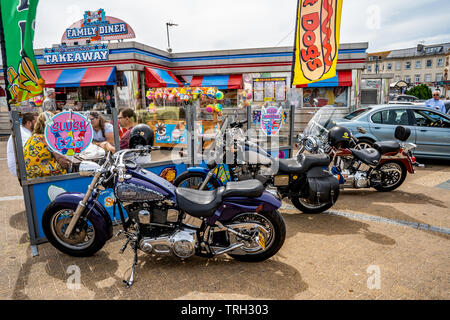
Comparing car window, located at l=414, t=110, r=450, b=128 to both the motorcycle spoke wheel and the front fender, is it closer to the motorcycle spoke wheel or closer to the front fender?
the front fender

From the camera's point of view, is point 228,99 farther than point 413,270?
Yes

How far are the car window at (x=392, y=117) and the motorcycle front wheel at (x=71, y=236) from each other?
7272 millimetres

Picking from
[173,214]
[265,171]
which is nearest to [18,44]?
[173,214]

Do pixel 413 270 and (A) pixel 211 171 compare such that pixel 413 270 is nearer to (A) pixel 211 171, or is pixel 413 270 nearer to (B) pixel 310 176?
(B) pixel 310 176

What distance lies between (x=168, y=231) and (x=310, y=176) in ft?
7.10

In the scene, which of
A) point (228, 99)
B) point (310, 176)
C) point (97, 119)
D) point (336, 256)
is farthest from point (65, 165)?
point (228, 99)

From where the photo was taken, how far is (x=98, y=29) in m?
15.5

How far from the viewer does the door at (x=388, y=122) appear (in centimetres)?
771

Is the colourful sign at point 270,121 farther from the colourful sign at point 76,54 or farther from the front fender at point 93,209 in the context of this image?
the colourful sign at point 76,54

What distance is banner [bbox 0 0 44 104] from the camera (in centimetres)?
397

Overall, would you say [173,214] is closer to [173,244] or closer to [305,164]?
[173,244]

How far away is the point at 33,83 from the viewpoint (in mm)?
4273

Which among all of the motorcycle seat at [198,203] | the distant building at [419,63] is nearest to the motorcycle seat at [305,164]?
the motorcycle seat at [198,203]
